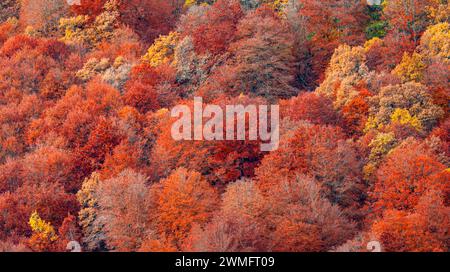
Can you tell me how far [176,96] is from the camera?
93.4 metres

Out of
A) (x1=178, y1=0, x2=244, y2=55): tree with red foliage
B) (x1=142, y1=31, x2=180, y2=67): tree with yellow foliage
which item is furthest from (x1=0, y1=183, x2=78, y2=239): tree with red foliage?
(x1=178, y1=0, x2=244, y2=55): tree with red foliage

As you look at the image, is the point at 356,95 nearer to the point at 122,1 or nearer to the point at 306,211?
the point at 306,211

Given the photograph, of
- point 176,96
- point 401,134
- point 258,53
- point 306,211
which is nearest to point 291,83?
point 258,53

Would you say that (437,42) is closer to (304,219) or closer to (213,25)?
(213,25)

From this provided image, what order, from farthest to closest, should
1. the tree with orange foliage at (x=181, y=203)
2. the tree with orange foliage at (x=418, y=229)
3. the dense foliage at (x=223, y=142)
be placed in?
the tree with orange foliage at (x=181, y=203)
the dense foliage at (x=223, y=142)
the tree with orange foliage at (x=418, y=229)

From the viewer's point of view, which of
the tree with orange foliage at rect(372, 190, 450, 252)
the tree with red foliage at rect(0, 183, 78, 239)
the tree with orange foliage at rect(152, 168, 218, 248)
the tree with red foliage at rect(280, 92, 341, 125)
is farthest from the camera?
the tree with red foliage at rect(280, 92, 341, 125)

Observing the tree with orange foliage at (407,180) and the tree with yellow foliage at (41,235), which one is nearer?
the tree with orange foliage at (407,180)

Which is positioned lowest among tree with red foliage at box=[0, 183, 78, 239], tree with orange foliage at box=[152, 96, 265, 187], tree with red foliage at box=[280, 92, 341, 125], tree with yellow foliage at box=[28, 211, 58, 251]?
Answer: tree with yellow foliage at box=[28, 211, 58, 251]

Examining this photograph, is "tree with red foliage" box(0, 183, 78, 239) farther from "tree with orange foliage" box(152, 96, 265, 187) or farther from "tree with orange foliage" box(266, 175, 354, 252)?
"tree with orange foliage" box(266, 175, 354, 252)

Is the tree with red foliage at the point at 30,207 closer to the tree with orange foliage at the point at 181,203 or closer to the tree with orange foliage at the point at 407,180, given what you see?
the tree with orange foliage at the point at 181,203

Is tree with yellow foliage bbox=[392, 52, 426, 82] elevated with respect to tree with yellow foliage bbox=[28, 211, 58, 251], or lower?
elevated

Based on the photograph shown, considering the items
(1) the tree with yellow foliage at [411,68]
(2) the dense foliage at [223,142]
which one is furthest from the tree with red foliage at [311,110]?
(1) the tree with yellow foliage at [411,68]

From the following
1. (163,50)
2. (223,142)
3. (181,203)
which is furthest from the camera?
(163,50)

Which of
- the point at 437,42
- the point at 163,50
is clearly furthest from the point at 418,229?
the point at 163,50
